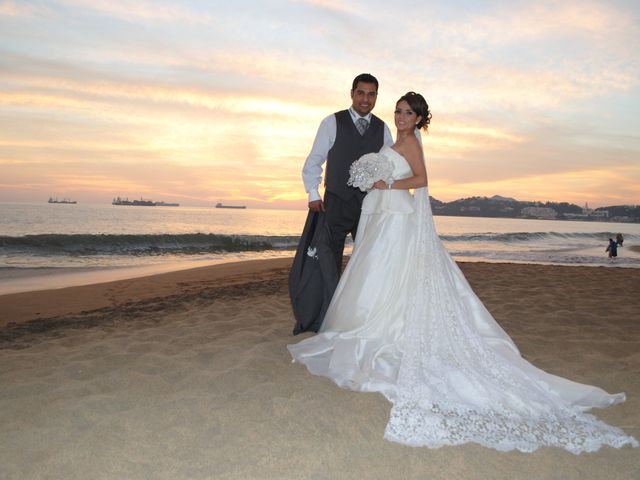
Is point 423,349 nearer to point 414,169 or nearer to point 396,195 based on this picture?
point 396,195

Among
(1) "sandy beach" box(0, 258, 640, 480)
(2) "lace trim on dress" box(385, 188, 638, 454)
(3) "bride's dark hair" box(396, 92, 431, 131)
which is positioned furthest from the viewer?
(3) "bride's dark hair" box(396, 92, 431, 131)

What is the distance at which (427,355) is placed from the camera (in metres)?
3.38

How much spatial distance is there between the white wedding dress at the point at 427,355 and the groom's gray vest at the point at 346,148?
1.37 feet

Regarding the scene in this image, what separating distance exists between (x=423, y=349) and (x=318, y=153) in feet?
7.19

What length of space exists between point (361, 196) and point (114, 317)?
3.44 metres

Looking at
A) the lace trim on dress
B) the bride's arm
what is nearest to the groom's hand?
the bride's arm

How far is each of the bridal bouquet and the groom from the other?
43 cm

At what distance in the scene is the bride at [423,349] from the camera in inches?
103

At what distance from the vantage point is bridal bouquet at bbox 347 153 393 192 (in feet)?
13.3

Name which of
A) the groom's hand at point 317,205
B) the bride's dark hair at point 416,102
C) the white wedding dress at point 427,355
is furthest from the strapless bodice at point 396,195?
the groom's hand at point 317,205

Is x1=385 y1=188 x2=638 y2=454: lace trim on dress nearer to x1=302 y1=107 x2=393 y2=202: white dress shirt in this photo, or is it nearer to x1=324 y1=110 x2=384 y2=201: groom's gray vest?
x1=324 y1=110 x2=384 y2=201: groom's gray vest

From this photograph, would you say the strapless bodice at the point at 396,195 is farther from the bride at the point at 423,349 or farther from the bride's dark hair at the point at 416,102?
the bride's dark hair at the point at 416,102

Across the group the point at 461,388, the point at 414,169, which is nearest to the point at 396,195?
the point at 414,169

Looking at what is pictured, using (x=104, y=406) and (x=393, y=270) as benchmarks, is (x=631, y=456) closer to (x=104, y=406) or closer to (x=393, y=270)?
(x=393, y=270)
